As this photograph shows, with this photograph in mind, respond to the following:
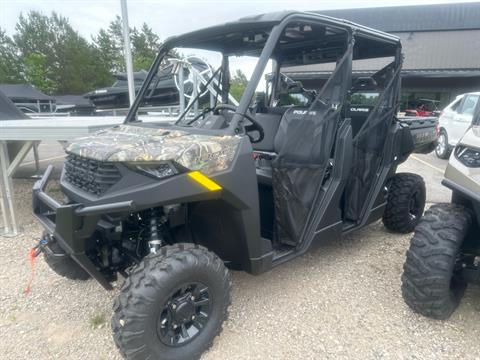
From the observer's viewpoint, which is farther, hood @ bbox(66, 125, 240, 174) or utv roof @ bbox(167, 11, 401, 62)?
utv roof @ bbox(167, 11, 401, 62)

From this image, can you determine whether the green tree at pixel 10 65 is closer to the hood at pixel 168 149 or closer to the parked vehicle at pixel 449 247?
the hood at pixel 168 149

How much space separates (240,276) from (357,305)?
0.99m

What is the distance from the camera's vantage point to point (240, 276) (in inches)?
128

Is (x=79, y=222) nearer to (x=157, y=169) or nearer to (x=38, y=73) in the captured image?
(x=157, y=169)

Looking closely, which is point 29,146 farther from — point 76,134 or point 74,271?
point 74,271

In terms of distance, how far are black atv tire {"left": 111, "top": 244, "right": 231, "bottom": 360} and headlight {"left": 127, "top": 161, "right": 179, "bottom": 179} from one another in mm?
445

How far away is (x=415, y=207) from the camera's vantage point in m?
4.23

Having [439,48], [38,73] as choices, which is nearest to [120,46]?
[38,73]

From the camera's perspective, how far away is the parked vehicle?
242 centimetres

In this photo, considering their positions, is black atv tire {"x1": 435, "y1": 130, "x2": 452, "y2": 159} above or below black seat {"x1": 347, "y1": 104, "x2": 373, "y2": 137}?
below

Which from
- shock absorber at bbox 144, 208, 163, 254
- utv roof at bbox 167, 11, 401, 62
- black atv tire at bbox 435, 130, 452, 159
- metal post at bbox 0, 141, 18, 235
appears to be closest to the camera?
shock absorber at bbox 144, 208, 163, 254

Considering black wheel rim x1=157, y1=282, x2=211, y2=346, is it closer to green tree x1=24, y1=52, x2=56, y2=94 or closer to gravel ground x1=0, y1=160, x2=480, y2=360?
gravel ground x1=0, y1=160, x2=480, y2=360

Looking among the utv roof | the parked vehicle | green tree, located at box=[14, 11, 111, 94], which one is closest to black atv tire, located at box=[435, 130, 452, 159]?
the utv roof

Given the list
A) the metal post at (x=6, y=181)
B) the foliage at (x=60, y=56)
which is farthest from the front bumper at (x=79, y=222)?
the foliage at (x=60, y=56)
